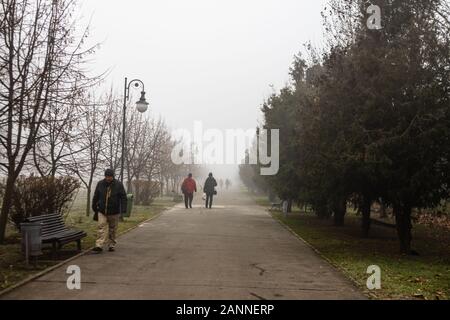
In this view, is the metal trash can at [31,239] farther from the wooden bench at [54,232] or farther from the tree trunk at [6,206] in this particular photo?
the tree trunk at [6,206]

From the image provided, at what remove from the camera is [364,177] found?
43.0ft

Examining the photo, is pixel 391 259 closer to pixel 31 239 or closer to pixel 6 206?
pixel 31 239

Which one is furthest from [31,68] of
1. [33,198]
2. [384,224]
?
[384,224]

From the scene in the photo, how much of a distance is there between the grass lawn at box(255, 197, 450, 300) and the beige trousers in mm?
4964

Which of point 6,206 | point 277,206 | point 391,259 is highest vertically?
point 6,206

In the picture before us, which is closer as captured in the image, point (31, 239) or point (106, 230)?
point (31, 239)

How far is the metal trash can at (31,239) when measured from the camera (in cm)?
949

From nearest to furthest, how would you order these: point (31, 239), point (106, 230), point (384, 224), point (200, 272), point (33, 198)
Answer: point (200, 272) < point (31, 239) < point (106, 230) < point (33, 198) < point (384, 224)

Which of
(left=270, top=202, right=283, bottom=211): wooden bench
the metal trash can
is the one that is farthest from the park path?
(left=270, top=202, right=283, bottom=211): wooden bench

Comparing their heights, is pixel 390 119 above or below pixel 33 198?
above

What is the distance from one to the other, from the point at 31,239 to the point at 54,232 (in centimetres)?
173

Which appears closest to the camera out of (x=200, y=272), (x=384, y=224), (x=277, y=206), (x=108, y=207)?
(x=200, y=272)

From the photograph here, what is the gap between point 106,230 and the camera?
11.8 m

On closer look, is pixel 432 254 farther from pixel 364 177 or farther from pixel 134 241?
pixel 134 241
